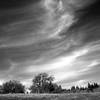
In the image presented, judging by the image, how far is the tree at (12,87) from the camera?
4397 inches

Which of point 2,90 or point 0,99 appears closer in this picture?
point 0,99

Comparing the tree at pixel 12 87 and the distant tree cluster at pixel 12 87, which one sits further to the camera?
the tree at pixel 12 87

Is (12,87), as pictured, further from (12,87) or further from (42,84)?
(42,84)

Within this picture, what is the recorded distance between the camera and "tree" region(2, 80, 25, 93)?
366 ft

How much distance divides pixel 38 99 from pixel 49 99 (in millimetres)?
1606

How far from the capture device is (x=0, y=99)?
68.4 feet

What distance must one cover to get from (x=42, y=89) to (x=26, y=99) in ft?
263

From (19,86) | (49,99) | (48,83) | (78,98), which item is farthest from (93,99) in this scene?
(19,86)

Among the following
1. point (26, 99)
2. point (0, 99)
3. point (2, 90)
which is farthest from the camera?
point (2, 90)

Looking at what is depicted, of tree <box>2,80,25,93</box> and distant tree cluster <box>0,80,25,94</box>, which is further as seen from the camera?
tree <box>2,80,25,93</box>

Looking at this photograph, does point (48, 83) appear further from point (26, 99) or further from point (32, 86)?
point (26, 99)

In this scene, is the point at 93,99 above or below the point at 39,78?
below

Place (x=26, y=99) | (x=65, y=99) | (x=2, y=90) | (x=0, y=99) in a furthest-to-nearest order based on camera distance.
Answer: (x=2, y=90)
(x=65, y=99)
(x=26, y=99)
(x=0, y=99)

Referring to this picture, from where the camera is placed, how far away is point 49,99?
2366 centimetres
